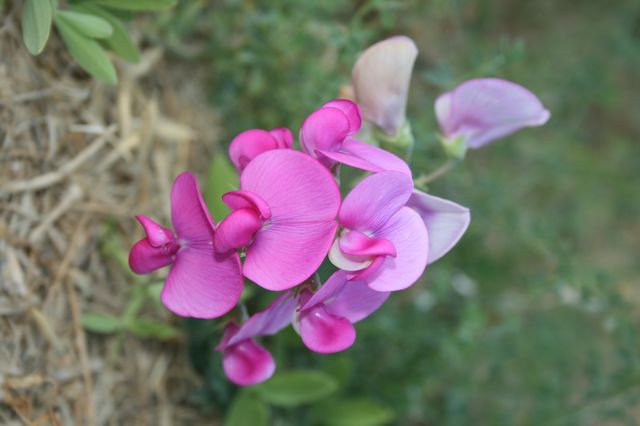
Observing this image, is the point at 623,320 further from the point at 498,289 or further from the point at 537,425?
the point at 498,289

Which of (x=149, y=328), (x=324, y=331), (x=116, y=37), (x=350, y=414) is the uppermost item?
(x=116, y=37)

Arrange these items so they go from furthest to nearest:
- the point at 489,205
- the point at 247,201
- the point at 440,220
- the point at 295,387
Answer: the point at 489,205, the point at 295,387, the point at 440,220, the point at 247,201

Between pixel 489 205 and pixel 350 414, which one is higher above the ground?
pixel 489 205

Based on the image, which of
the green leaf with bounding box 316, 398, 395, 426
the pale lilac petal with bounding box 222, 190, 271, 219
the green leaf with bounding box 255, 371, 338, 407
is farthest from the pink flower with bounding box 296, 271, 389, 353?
the green leaf with bounding box 316, 398, 395, 426

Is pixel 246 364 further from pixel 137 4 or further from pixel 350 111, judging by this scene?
pixel 137 4

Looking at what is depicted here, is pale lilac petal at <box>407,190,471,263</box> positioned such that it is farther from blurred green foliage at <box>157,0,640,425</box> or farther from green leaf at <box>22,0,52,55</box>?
green leaf at <box>22,0,52,55</box>

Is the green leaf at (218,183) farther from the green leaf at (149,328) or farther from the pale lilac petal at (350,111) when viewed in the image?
the pale lilac petal at (350,111)

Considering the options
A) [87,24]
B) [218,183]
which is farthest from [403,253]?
[87,24]

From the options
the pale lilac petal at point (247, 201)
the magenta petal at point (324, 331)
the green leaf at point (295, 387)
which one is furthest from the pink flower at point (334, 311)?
the green leaf at point (295, 387)
